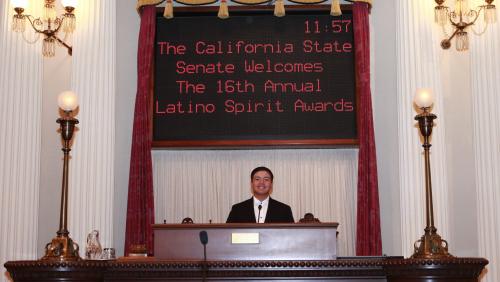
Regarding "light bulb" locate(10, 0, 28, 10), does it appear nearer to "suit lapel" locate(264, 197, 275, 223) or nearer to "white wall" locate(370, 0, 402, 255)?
"suit lapel" locate(264, 197, 275, 223)

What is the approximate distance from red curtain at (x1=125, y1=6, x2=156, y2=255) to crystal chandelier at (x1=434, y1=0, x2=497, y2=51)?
11.1 feet

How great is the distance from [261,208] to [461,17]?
10.4 feet

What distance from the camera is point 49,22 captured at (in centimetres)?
884

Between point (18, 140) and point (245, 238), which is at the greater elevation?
point (18, 140)

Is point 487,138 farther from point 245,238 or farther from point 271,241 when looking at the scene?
point 245,238

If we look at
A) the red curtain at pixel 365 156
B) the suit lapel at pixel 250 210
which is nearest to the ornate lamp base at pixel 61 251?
the suit lapel at pixel 250 210

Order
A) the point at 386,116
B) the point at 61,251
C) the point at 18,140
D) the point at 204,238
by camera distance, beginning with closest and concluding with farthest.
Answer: the point at 204,238, the point at 61,251, the point at 18,140, the point at 386,116

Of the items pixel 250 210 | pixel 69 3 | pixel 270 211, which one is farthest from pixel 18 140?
pixel 270 211

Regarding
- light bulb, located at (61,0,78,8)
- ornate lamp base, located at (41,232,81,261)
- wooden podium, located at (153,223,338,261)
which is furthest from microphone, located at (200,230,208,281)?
light bulb, located at (61,0,78,8)

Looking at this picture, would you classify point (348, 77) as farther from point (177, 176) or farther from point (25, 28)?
point (25, 28)

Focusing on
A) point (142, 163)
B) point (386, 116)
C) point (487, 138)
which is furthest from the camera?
point (386, 116)

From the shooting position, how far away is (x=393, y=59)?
920 centimetres

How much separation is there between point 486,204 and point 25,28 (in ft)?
18.5

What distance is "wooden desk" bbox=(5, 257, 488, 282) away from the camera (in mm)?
5520
